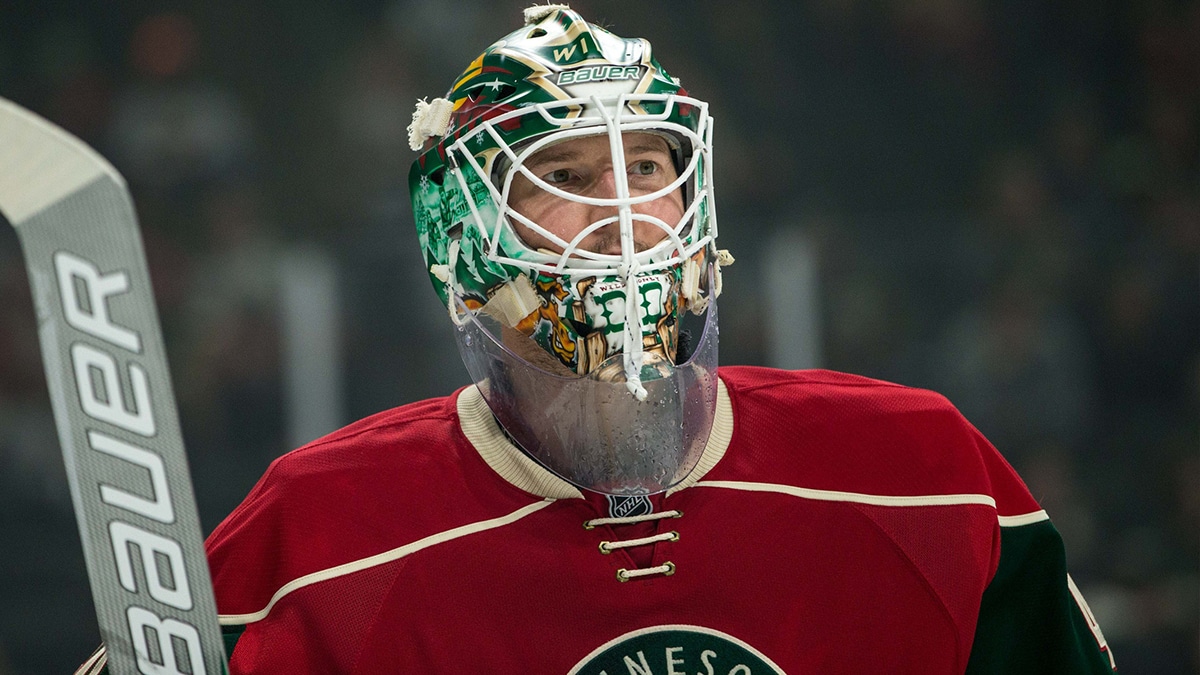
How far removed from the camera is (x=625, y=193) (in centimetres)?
146

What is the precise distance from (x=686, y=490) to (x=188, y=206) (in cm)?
266

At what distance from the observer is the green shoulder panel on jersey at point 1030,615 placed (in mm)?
1596

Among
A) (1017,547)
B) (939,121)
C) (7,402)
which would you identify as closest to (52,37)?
(7,402)

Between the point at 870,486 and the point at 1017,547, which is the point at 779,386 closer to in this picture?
the point at 870,486

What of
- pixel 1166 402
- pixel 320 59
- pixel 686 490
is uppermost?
pixel 320 59

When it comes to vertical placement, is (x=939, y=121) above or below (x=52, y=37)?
below

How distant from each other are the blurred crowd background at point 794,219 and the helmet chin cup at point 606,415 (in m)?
1.86

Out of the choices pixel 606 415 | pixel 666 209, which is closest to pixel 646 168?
pixel 666 209

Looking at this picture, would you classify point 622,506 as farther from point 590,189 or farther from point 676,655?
point 590,189

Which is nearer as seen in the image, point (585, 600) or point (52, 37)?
point (585, 600)

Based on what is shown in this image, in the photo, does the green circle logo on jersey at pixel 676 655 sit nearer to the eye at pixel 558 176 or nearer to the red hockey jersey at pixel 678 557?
the red hockey jersey at pixel 678 557

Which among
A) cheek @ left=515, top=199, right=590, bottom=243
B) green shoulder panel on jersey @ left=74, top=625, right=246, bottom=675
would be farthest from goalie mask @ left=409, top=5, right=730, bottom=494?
green shoulder panel on jersey @ left=74, top=625, right=246, bottom=675

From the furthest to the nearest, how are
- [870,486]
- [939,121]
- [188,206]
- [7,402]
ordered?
1. [939,121]
2. [188,206]
3. [7,402]
4. [870,486]

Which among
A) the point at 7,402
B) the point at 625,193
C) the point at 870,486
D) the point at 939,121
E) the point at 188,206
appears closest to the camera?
the point at 625,193
